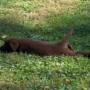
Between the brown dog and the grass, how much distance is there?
0.46 ft

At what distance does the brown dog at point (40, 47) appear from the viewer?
6930 millimetres

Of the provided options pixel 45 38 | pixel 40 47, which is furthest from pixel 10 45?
pixel 45 38

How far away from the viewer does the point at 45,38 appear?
8867mm

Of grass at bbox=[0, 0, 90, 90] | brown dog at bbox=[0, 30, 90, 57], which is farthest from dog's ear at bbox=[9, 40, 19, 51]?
grass at bbox=[0, 0, 90, 90]

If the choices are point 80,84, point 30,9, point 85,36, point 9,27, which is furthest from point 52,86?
point 30,9

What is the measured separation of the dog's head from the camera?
7.06 metres

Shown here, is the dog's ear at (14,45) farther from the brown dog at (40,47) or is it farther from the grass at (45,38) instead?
the grass at (45,38)

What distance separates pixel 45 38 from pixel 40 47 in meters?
1.92

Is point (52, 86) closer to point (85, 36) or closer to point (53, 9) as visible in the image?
point (85, 36)

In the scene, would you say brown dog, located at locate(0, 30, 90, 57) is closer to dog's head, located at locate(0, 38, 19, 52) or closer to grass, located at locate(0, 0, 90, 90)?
dog's head, located at locate(0, 38, 19, 52)

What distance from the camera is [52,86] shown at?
553 centimetres

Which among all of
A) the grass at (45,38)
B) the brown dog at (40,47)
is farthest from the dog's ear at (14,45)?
the grass at (45,38)

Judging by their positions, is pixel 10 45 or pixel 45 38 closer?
pixel 10 45

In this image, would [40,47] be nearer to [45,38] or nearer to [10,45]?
[10,45]
